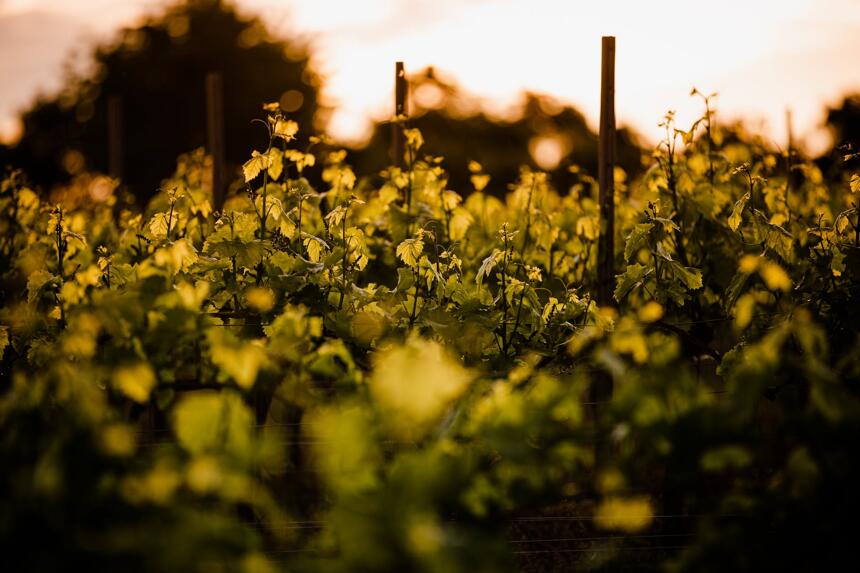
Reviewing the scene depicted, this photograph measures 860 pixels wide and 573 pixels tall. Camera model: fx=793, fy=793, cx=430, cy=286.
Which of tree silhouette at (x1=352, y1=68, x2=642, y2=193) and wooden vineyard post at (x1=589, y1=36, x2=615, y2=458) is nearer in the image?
wooden vineyard post at (x1=589, y1=36, x2=615, y2=458)

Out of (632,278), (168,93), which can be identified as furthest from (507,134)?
(632,278)

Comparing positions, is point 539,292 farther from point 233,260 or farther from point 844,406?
point 844,406

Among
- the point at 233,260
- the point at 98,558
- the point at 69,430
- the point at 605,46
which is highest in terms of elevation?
the point at 605,46

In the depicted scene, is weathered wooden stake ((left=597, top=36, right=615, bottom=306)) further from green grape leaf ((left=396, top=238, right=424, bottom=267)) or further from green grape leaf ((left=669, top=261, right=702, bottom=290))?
green grape leaf ((left=396, top=238, right=424, bottom=267))

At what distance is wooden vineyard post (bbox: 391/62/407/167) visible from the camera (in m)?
4.20

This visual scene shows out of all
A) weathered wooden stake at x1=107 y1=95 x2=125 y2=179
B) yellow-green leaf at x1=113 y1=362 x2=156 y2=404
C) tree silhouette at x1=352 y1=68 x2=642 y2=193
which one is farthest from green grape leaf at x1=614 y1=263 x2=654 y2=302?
tree silhouette at x1=352 y1=68 x2=642 y2=193

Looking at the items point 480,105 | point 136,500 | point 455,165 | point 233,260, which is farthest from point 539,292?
point 480,105

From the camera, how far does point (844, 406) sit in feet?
4.57

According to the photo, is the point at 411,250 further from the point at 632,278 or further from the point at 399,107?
the point at 399,107

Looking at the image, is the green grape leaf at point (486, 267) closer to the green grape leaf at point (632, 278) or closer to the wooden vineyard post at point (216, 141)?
the green grape leaf at point (632, 278)

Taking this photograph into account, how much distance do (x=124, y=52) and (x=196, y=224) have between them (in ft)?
82.7

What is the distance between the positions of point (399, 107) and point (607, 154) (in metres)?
1.18

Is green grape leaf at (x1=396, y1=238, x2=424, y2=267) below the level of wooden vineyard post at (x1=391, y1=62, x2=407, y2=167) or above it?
below

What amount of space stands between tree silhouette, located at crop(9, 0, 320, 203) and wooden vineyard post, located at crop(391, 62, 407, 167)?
63.6 ft
